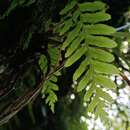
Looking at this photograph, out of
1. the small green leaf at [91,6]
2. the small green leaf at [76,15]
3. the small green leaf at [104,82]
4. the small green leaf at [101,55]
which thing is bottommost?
the small green leaf at [104,82]

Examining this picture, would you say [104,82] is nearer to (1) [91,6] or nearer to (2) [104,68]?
(2) [104,68]

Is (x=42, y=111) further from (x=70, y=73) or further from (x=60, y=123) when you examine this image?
(x=70, y=73)

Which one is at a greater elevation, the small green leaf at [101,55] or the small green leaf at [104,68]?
the small green leaf at [101,55]

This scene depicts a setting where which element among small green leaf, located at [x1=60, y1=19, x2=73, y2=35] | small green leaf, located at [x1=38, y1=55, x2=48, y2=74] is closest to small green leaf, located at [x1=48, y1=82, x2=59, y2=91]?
small green leaf, located at [x1=38, y1=55, x2=48, y2=74]

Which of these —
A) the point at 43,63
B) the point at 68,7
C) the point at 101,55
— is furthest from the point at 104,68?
the point at 43,63

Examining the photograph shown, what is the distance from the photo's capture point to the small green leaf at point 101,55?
0.67 m

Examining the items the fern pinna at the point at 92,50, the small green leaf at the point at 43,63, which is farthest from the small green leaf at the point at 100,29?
the small green leaf at the point at 43,63

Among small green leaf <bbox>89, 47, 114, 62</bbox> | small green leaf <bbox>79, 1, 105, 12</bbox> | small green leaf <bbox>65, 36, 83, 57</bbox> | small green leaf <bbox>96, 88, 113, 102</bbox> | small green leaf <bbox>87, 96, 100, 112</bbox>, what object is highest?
small green leaf <bbox>79, 1, 105, 12</bbox>

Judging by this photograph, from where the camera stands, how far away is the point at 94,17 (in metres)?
0.69

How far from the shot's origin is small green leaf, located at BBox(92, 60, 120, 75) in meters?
0.67

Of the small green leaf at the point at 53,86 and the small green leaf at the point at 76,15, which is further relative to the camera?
the small green leaf at the point at 53,86

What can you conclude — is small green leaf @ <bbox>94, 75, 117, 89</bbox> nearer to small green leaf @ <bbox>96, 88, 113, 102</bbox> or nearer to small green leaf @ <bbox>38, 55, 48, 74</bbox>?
small green leaf @ <bbox>96, 88, 113, 102</bbox>

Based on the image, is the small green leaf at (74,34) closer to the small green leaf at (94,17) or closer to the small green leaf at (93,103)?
the small green leaf at (94,17)

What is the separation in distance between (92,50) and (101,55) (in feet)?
0.07
